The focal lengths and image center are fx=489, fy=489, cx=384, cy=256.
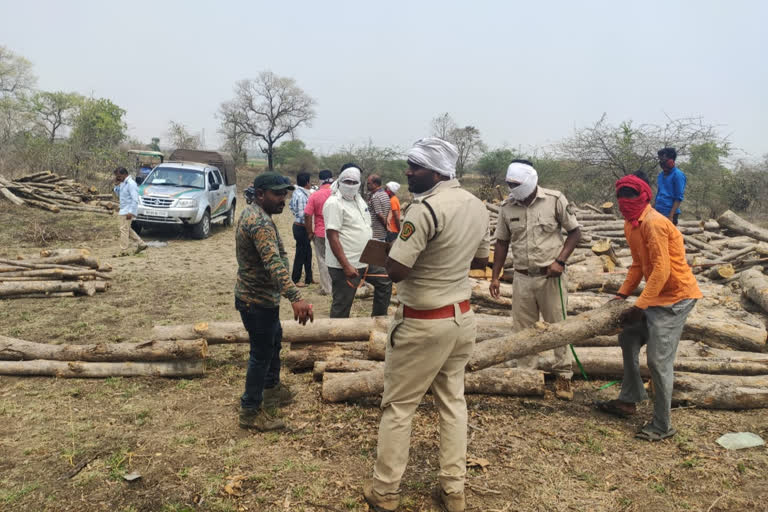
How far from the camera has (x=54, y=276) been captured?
26.9ft

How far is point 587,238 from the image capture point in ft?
38.1

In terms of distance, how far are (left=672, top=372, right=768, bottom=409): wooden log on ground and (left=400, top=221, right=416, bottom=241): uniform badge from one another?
3.29m

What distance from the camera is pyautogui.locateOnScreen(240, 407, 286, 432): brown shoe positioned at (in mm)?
3895

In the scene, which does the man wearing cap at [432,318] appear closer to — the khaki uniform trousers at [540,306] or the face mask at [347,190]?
the khaki uniform trousers at [540,306]

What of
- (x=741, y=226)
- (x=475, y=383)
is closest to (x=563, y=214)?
(x=475, y=383)

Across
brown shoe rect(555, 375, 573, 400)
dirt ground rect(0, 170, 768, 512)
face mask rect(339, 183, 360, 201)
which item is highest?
face mask rect(339, 183, 360, 201)

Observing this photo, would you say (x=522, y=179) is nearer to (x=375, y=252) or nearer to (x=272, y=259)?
(x=375, y=252)

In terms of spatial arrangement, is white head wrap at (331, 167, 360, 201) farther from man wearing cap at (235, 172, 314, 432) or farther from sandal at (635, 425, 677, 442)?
sandal at (635, 425, 677, 442)

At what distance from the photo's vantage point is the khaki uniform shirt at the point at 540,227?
179 inches

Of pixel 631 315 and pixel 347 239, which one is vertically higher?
pixel 347 239

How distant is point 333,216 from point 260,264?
6.03ft

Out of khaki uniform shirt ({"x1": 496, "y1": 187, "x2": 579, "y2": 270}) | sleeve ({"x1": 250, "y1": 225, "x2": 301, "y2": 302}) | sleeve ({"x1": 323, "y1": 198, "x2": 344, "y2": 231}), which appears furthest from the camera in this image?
sleeve ({"x1": 323, "y1": 198, "x2": 344, "y2": 231})

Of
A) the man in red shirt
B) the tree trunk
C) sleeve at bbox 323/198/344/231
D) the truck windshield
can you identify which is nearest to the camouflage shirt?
sleeve at bbox 323/198/344/231

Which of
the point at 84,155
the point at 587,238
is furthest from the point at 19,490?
the point at 84,155
